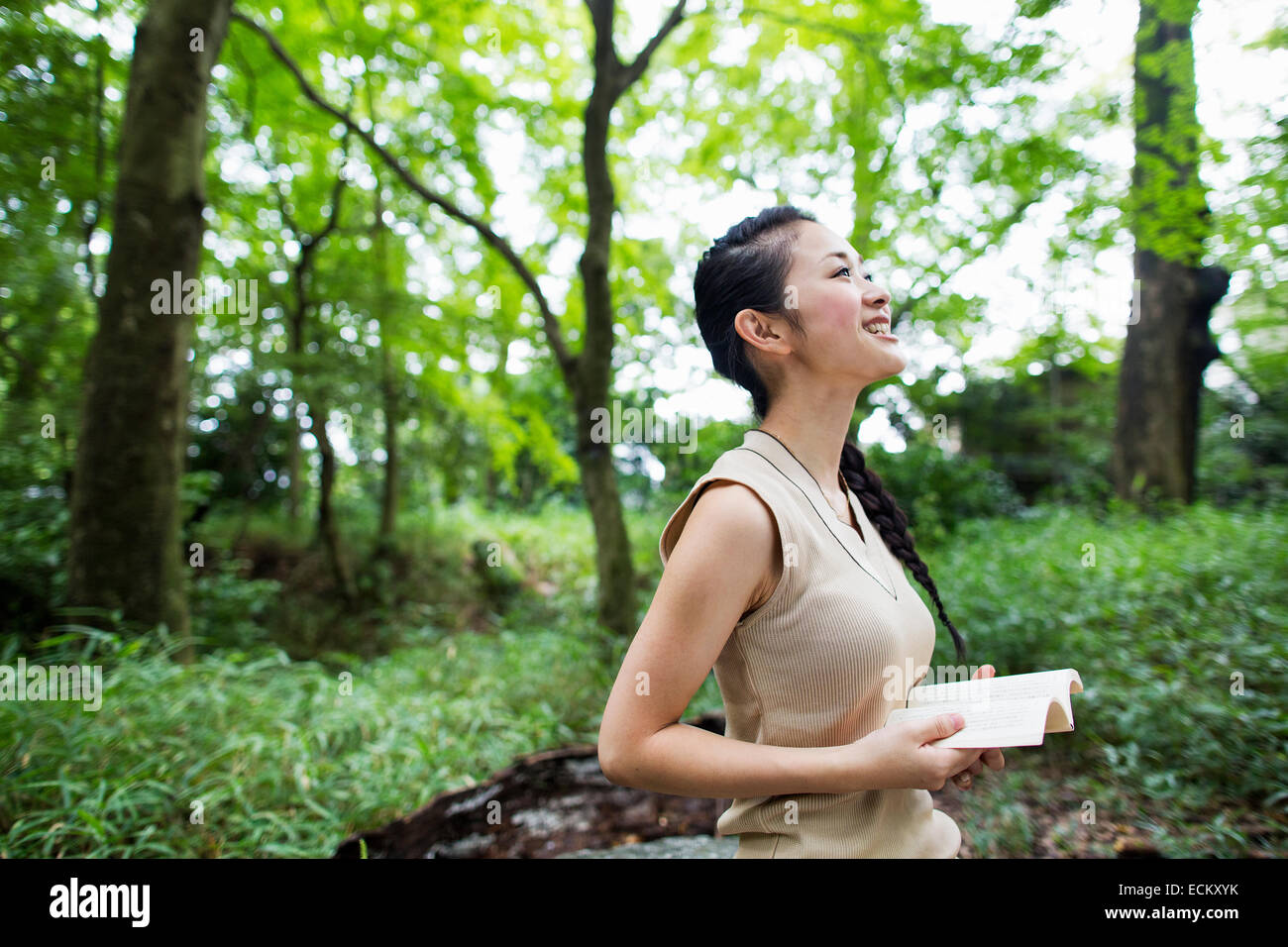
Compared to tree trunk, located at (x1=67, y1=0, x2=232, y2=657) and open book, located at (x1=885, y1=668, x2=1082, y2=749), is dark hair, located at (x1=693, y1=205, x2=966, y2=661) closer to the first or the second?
open book, located at (x1=885, y1=668, x2=1082, y2=749)

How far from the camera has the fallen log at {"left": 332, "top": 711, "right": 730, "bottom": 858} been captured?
277 centimetres

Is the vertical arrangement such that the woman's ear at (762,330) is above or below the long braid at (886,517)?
above

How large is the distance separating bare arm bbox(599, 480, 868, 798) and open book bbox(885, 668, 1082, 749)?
0.16 m

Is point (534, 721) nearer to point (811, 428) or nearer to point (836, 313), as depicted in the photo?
point (811, 428)

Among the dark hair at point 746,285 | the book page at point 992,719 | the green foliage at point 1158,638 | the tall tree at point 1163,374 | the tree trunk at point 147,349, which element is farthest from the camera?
the tall tree at point 1163,374

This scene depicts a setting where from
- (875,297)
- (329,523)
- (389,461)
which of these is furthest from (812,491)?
(389,461)

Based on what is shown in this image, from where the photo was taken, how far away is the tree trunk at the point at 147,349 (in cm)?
414

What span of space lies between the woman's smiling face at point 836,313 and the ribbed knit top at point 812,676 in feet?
0.87

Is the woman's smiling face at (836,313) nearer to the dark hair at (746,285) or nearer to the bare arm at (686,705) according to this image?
the dark hair at (746,285)

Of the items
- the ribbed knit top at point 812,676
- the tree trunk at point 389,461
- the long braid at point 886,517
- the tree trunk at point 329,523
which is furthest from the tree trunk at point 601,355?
the ribbed knit top at point 812,676

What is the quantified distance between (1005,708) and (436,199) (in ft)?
21.5

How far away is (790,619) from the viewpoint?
1.08 meters

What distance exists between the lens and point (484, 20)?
738cm
